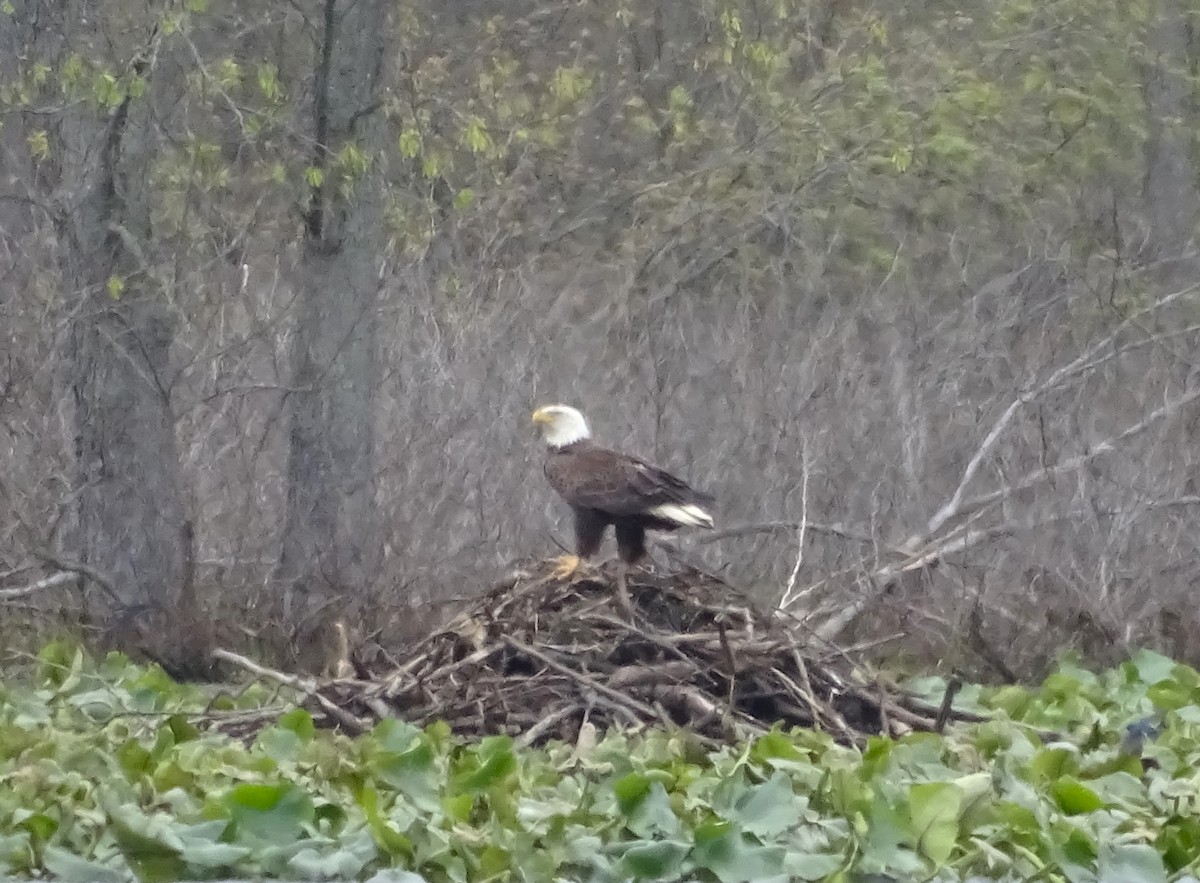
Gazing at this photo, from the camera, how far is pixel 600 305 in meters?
13.7

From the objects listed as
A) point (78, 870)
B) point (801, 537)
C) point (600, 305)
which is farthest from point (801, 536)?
point (78, 870)

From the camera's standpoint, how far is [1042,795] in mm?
5785

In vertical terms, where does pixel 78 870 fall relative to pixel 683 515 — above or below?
below

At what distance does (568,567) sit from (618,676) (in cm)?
91

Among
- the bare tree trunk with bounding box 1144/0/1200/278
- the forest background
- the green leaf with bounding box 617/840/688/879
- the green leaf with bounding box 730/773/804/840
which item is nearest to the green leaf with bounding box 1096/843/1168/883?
the green leaf with bounding box 730/773/804/840

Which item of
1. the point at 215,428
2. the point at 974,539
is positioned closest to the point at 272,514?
the point at 215,428

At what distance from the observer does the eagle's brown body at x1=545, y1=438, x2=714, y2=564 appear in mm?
7879

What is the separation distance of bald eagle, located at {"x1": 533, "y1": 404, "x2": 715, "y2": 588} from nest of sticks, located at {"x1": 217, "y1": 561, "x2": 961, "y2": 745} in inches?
15.9

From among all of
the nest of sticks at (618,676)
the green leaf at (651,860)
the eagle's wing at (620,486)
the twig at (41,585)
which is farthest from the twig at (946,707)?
the twig at (41,585)

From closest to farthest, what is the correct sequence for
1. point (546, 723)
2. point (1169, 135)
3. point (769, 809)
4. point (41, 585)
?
point (769, 809) → point (546, 723) → point (41, 585) → point (1169, 135)

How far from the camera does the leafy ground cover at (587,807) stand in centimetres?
507

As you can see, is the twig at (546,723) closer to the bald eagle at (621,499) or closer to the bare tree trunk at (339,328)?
the bald eagle at (621,499)

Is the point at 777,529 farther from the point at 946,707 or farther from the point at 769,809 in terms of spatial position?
the point at 769,809

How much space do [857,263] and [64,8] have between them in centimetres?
589
